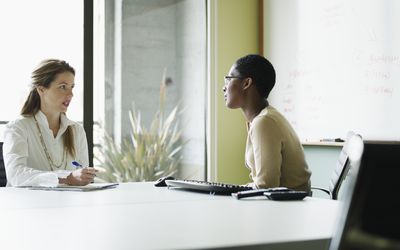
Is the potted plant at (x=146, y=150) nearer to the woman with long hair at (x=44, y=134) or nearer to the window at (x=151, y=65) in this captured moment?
the window at (x=151, y=65)

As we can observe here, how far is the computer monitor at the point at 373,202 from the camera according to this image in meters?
0.53

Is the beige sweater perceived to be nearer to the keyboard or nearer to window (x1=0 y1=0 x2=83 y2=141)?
the keyboard

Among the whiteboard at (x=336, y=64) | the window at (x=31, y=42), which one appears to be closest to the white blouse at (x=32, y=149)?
the window at (x=31, y=42)

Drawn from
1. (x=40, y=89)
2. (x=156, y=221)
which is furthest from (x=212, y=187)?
(x=40, y=89)

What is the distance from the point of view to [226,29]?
15.8 feet

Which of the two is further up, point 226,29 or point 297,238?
point 226,29

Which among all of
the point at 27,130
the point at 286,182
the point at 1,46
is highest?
the point at 1,46

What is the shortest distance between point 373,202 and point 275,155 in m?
1.75

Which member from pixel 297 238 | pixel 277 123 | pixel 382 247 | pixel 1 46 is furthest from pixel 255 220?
pixel 1 46

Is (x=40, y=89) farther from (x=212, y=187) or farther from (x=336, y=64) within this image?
(x=336, y=64)

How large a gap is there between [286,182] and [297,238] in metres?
1.29

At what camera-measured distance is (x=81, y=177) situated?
2293mm

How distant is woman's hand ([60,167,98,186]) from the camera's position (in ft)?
7.50

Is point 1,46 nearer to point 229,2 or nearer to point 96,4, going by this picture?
point 96,4
